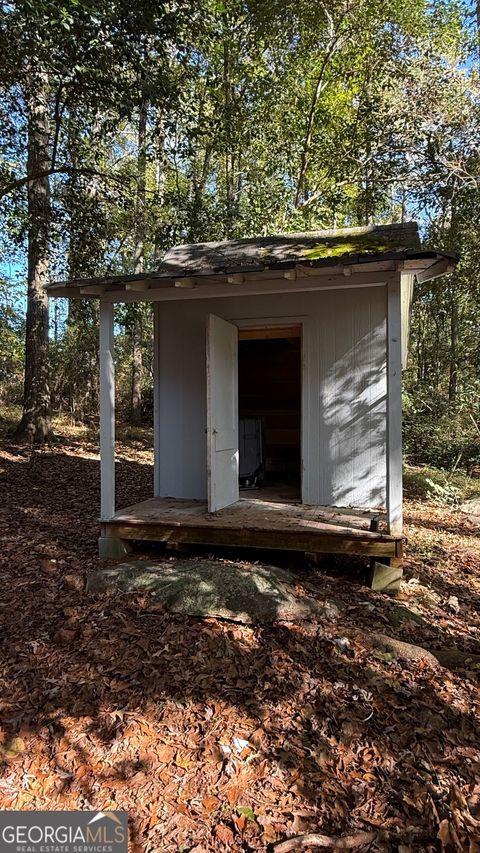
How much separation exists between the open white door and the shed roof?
712 mm

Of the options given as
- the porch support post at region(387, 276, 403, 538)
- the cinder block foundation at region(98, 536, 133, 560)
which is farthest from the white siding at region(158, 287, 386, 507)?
the cinder block foundation at region(98, 536, 133, 560)

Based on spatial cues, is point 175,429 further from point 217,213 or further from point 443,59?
point 443,59

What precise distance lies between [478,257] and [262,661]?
9.15 m

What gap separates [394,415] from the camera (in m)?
4.11

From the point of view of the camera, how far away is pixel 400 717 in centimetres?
258

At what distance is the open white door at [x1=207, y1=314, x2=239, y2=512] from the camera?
15.7ft

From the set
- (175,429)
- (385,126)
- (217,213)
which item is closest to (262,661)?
(175,429)

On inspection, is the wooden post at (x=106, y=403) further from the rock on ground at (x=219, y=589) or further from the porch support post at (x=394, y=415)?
the porch support post at (x=394, y=415)

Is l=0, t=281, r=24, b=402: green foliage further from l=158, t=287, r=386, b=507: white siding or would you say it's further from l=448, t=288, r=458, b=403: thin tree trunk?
l=448, t=288, r=458, b=403: thin tree trunk

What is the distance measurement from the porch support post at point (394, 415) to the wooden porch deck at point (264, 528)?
0.22m

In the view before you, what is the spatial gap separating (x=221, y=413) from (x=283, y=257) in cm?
166

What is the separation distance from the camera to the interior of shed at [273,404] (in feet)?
25.1

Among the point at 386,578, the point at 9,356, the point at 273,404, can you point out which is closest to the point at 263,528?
the point at 386,578

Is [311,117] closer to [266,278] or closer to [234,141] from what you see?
[234,141]
